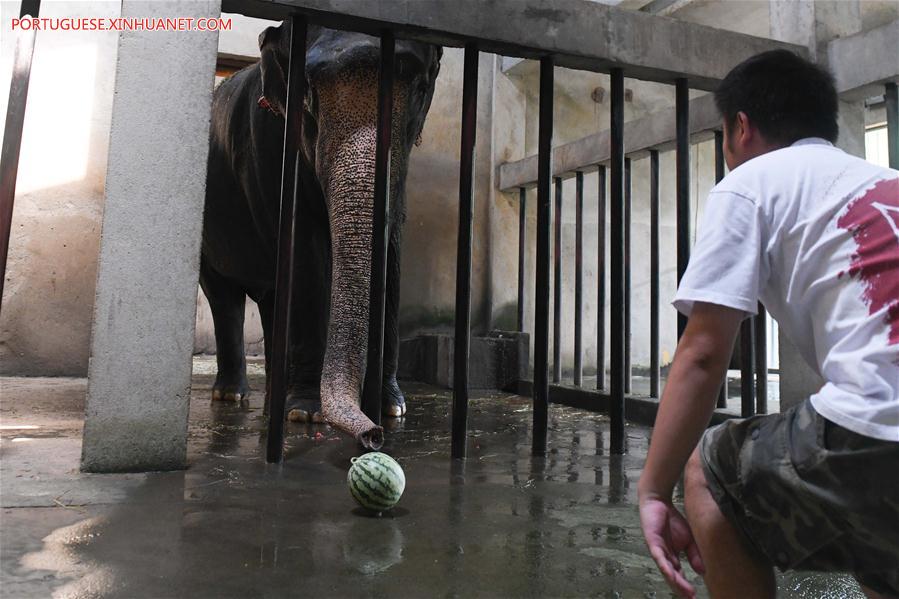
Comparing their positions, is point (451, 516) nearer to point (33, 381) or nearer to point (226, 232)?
point (226, 232)

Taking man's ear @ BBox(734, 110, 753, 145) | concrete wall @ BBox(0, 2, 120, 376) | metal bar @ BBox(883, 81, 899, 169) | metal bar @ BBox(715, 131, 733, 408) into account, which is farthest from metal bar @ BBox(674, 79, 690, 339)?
concrete wall @ BBox(0, 2, 120, 376)

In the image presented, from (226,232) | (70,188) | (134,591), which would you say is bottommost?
(134,591)

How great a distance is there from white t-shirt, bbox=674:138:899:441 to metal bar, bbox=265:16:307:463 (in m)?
1.86

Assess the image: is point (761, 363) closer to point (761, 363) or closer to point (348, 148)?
point (761, 363)

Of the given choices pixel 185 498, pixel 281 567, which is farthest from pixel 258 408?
pixel 281 567

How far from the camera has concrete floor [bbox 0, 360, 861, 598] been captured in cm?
148

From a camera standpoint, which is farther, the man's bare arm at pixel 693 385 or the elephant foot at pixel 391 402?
the elephant foot at pixel 391 402

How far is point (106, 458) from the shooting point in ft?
→ 7.88

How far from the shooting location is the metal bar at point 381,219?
292 cm

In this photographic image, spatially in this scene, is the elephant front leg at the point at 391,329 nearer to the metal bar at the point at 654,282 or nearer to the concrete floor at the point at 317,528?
the concrete floor at the point at 317,528

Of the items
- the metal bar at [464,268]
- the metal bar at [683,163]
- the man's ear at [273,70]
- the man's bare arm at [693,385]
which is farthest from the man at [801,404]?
the man's ear at [273,70]

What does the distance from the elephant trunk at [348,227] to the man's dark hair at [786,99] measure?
1.65m

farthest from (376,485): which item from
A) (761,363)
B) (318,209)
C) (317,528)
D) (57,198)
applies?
(57,198)

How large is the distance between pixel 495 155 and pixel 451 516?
5.75 metres
